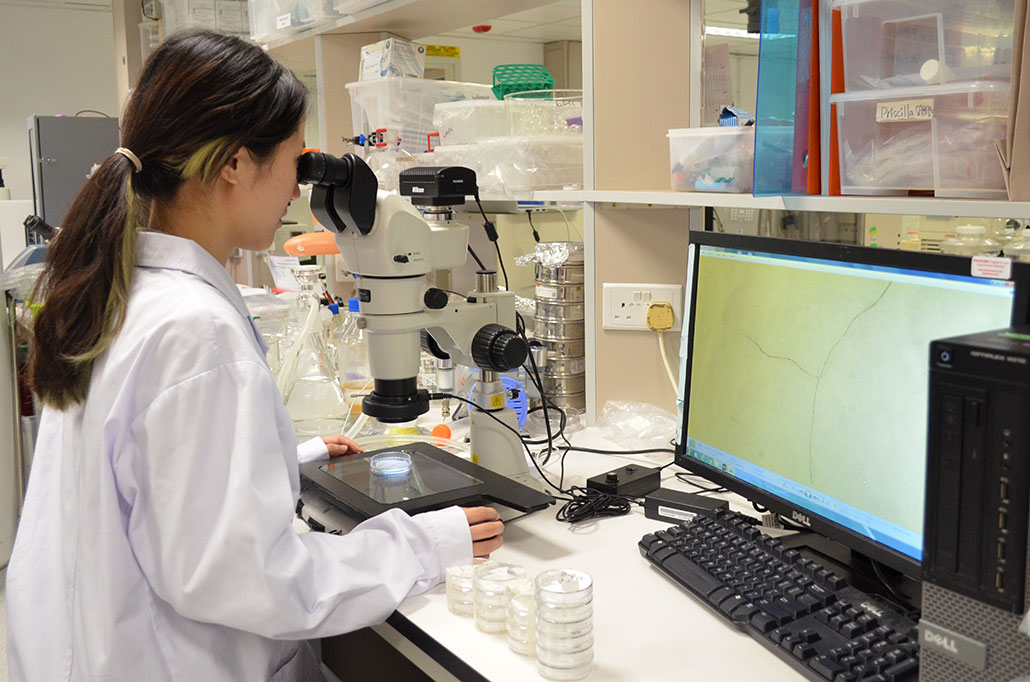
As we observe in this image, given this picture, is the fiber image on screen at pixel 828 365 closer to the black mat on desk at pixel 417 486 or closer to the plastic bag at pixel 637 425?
the black mat on desk at pixel 417 486

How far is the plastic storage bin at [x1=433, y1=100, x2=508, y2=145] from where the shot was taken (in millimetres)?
2121

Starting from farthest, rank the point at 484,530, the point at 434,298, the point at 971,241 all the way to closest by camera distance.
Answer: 1. the point at 971,241
2. the point at 434,298
3. the point at 484,530

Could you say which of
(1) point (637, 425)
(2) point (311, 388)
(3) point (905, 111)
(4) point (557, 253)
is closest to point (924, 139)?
(3) point (905, 111)

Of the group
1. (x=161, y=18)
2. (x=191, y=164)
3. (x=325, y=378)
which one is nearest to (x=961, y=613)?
(x=191, y=164)

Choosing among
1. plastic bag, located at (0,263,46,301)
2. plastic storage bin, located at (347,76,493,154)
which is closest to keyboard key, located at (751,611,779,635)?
plastic storage bin, located at (347,76,493,154)

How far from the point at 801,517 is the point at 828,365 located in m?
0.20

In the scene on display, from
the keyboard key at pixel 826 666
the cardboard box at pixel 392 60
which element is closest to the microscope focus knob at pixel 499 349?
the keyboard key at pixel 826 666

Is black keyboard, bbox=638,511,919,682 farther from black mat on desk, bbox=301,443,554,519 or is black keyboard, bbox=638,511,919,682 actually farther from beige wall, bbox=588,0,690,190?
beige wall, bbox=588,0,690,190

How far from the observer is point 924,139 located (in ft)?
3.63

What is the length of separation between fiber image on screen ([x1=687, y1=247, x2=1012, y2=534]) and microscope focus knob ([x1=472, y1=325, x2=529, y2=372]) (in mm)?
290

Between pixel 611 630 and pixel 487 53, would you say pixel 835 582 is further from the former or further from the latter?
pixel 487 53

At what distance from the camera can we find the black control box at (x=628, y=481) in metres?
1.40

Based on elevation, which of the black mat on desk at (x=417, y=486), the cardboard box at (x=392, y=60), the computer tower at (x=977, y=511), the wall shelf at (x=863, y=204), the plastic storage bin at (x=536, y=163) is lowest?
the black mat on desk at (x=417, y=486)

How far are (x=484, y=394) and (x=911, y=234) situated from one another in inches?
38.6
